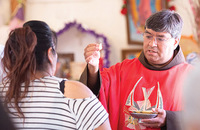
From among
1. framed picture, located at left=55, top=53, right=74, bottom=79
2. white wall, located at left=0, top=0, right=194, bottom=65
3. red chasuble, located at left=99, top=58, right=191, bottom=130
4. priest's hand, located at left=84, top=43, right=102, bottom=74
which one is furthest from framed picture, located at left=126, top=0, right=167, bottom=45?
priest's hand, located at left=84, top=43, right=102, bottom=74

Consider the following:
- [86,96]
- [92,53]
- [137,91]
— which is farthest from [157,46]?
[86,96]

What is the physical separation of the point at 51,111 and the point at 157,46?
45.3 inches

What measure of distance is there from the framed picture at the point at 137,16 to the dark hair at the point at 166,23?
295 centimetres

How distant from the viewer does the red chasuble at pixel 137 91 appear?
2.07 meters

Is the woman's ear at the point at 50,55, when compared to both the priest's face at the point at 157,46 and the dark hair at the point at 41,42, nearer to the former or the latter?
the dark hair at the point at 41,42

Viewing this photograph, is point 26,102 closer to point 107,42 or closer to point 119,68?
point 119,68

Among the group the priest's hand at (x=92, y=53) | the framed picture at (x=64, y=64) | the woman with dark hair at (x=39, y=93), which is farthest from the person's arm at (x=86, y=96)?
the framed picture at (x=64, y=64)

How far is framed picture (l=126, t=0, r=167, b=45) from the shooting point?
514 cm

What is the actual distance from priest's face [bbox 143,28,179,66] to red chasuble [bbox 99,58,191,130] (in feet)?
0.34

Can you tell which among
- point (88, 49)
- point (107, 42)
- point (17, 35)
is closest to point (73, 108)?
point (17, 35)

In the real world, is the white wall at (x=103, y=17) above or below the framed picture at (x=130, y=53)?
above

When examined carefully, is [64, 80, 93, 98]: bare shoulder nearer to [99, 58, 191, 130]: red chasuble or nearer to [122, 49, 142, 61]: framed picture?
[99, 58, 191, 130]: red chasuble

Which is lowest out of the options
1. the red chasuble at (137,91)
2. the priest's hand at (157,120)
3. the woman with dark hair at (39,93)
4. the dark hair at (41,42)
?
the priest's hand at (157,120)

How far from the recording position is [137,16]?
17.0 feet
